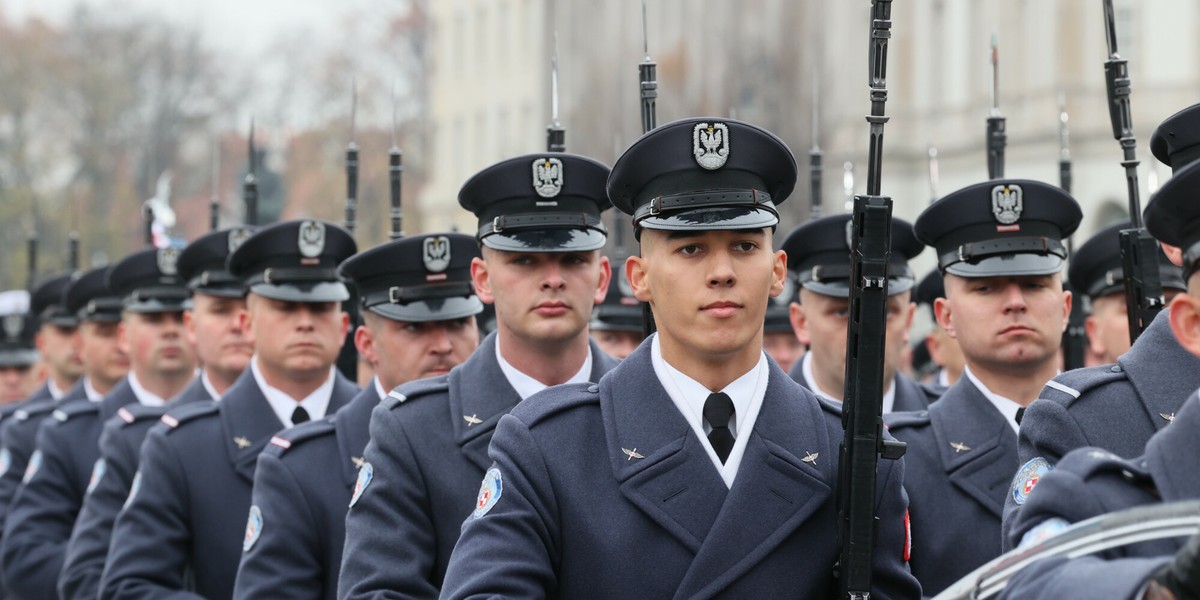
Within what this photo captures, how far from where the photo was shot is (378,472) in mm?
5938

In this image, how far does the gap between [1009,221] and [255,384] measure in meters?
2.95

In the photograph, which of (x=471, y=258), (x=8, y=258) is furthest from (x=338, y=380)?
(x=8, y=258)

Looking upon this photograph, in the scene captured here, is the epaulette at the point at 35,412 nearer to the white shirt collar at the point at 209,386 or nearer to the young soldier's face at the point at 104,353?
the young soldier's face at the point at 104,353

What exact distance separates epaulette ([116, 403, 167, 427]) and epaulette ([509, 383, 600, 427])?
13.5ft

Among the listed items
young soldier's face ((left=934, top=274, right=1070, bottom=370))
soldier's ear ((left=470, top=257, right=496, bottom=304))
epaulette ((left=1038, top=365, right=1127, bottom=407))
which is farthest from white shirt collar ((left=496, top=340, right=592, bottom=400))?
epaulette ((left=1038, top=365, right=1127, bottom=407))

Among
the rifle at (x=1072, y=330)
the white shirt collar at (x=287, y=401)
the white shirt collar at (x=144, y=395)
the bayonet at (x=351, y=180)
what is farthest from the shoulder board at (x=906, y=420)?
the white shirt collar at (x=144, y=395)

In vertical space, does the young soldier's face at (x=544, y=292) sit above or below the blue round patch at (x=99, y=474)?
above

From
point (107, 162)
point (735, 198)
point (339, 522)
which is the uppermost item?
point (107, 162)

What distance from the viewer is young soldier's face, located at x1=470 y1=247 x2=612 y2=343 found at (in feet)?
20.2

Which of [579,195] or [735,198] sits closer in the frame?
[735,198]

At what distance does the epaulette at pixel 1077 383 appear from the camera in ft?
16.0

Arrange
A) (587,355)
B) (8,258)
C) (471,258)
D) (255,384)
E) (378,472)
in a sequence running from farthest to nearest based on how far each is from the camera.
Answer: (8,258) < (255,384) < (471,258) < (587,355) < (378,472)

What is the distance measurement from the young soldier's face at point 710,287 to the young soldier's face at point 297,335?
315 centimetres

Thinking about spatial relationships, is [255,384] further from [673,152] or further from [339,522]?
[673,152]
